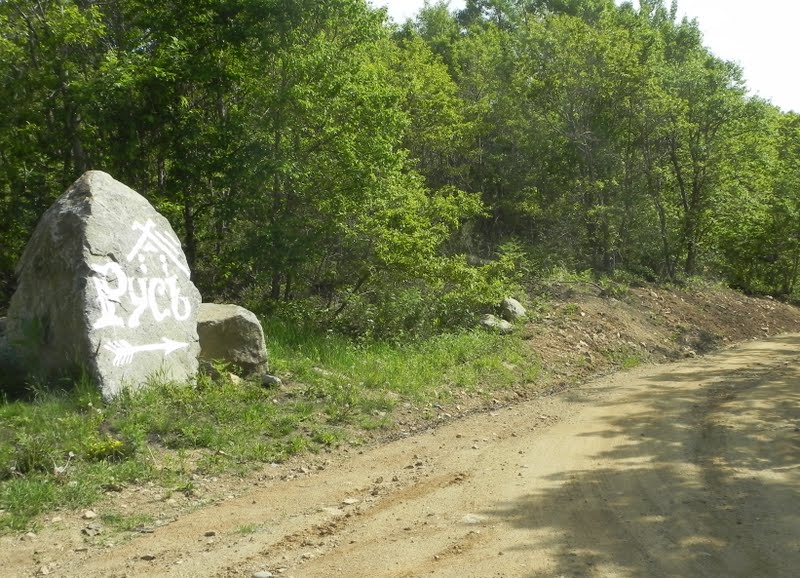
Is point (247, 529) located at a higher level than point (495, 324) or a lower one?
lower

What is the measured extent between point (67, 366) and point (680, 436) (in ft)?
22.7

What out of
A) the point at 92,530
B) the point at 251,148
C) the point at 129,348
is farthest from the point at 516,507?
the point at 251,148

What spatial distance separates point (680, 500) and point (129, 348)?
6.06 metres

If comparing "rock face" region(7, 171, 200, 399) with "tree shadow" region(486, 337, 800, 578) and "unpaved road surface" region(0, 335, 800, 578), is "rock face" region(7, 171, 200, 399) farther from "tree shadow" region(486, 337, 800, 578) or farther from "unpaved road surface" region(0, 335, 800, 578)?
"tree shadow" region(486, 337, 800, 578)

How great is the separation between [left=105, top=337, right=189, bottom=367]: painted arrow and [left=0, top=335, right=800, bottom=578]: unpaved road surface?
8.10 feet

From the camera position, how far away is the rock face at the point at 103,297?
8555 millimetres

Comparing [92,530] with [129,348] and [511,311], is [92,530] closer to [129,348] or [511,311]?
[129,348]

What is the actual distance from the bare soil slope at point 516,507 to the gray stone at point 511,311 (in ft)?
14.3

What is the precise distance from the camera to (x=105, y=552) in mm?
5777

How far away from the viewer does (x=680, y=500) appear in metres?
6.38

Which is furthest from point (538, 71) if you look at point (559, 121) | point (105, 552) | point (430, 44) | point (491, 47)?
point (105, 552)

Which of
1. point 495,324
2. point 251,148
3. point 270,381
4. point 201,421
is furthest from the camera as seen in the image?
point 495,324

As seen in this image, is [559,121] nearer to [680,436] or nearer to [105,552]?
[680,436]

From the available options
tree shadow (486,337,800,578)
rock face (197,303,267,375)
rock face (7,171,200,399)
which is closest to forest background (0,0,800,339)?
rock face (197,303,267,375)
